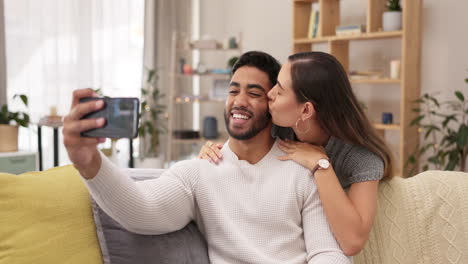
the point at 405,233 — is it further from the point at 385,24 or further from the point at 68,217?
the point at 385,24

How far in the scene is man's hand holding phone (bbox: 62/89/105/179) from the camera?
1.02 meters

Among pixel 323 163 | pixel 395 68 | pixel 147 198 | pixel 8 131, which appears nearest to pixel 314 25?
pixel 395 68

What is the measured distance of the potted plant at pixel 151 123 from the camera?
225 inches

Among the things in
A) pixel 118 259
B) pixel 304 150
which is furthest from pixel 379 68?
pixel 118 259

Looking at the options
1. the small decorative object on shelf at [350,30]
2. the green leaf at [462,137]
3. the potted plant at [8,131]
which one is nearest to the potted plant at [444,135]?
the green leaf at [462,137]

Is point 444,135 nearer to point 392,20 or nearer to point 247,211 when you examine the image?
point 392,20

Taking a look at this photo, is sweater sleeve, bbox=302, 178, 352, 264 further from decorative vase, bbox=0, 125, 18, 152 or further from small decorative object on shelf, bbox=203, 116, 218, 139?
small decorative object on shelf, bbox=203, 116, 218, 139

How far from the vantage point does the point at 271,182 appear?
1540mm

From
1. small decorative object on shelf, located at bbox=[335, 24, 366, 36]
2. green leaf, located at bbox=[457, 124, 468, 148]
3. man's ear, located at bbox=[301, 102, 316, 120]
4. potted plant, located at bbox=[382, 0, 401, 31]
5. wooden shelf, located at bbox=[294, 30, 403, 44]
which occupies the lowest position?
green leaf, located at bbox=[457, 124, 468, 148]

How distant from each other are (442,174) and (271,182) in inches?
25.6

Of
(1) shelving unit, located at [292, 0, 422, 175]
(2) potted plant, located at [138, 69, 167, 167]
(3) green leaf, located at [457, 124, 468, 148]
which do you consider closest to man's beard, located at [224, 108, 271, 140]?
(3) green leaf, located at [457, 124, 468, 148]

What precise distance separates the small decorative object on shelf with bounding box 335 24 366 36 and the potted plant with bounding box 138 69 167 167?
83.3 inches

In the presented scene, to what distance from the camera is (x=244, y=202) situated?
1.51 m

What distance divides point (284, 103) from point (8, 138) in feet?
10.2
